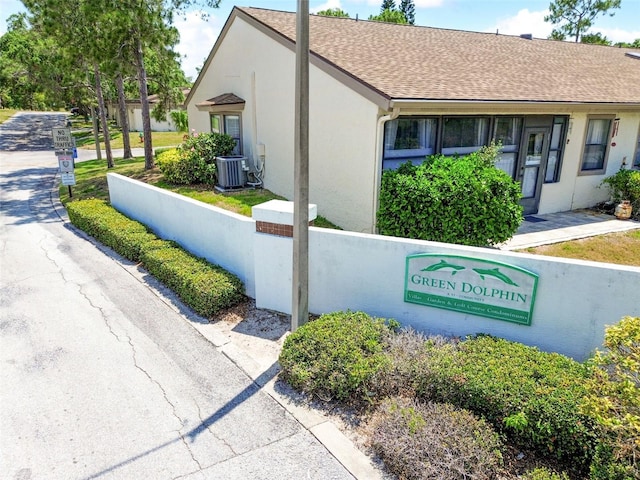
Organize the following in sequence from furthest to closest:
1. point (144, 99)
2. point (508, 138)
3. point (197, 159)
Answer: point (144, 99), point (197, 159), point (508, 138)

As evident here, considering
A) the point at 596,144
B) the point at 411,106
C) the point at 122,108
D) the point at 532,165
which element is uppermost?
the point at 122,108

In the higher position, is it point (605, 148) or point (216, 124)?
point (216, 124)

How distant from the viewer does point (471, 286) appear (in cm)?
549

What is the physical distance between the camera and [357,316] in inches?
228

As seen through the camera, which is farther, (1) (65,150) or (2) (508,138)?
(1) (65,150)

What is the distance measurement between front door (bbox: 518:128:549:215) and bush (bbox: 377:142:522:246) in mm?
3685

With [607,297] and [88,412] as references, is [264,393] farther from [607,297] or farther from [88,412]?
Answer: [607,297]

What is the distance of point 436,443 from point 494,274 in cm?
227

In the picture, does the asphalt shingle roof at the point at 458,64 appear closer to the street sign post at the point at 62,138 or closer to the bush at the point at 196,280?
the bush at the point at 196,280

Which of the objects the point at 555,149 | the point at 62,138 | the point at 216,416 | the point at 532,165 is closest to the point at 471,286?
the point at 216,416

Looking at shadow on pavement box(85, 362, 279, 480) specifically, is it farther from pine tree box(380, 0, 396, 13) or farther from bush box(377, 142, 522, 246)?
pine tree box(380, 0, 396, 13)

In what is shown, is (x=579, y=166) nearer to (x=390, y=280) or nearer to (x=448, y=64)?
→ (x=448, y=64)

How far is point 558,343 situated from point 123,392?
198 inches

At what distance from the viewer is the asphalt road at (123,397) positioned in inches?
160
